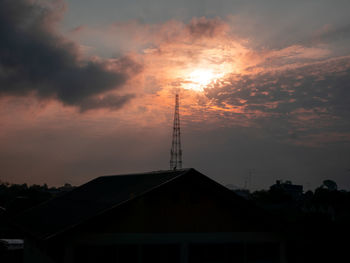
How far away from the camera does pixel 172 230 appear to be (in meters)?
13.1

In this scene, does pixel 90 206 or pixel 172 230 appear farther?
pixel 90 206

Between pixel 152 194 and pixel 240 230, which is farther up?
pixel 152 194

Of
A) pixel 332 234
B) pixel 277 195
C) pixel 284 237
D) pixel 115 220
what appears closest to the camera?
pixel 115 220

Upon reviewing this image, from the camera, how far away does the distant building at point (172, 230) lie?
12.1 metres

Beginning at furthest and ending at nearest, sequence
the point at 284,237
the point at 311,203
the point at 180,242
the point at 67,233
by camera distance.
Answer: the point at 311,203, the point at 284,237, the point at 180,242, the point at 67,233

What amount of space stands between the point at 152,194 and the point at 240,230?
3.71 meters

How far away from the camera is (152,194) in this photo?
12.8m

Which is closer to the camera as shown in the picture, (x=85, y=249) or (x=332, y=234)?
(x=85, y=249)

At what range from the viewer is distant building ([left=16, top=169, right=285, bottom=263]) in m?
12.1

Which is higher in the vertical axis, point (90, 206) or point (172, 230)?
point (90, 206)

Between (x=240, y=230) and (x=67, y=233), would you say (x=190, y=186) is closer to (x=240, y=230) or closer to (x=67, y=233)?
(x=240, y=230)

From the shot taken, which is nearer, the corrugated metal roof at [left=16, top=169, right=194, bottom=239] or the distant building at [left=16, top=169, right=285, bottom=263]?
the distant building at [left=16, top=169, right=285, bottom=263]

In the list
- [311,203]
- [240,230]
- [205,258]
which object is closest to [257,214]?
[240,230]

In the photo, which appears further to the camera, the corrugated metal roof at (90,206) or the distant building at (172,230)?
the corrugated metal roof at (90,206)
